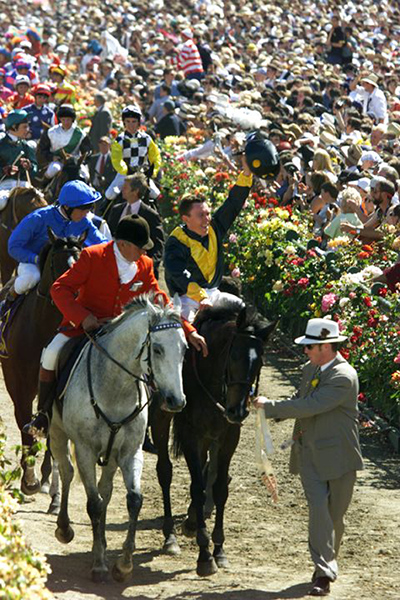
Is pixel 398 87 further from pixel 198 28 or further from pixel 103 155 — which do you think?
pixel 198 28

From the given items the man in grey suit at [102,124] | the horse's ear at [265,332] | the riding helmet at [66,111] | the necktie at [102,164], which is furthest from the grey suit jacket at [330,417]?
the man in grey suit at [102,124]

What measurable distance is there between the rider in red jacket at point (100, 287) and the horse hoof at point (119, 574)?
1248 mm

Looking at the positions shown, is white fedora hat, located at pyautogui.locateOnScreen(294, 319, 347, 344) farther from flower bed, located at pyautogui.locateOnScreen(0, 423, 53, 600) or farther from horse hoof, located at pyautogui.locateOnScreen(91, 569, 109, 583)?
flower bed, located at pyautogui.locateOnScreen(0, 423, 53, 600)

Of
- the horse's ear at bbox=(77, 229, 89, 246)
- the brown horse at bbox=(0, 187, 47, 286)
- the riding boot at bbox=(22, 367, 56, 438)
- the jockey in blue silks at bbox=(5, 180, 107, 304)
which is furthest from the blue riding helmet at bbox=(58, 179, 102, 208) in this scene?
the brown horse at bbox=(0, 187, 47, 286)

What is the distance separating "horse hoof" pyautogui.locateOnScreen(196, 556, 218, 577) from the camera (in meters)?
8.89

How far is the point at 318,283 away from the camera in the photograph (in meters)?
14.6

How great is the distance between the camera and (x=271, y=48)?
117ft

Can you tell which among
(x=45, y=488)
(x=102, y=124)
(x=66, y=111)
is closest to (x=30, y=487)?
(x=45, y=488)

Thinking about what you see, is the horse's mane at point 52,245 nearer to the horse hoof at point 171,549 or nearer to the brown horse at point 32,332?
the brown horse at point 32,332

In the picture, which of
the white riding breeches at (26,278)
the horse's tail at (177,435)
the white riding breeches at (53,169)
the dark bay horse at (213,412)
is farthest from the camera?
the white riding breeches at (53,169)

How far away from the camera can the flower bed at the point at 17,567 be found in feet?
17.9

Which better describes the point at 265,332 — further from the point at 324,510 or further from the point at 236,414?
the point at 324,510

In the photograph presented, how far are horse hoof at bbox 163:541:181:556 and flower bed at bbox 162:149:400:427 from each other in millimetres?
2936

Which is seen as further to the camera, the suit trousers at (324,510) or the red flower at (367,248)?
the red flower at (367,248)
